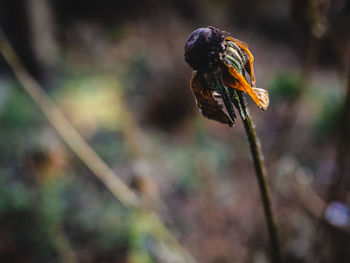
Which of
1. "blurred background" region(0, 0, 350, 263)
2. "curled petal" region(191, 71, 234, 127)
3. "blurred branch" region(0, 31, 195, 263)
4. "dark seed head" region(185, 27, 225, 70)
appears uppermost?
"dark seed head" region(185, 27, 225, 70)

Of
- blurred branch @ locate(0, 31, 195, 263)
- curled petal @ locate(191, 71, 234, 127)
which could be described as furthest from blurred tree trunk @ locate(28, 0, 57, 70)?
curled petal @ locate(191, 71, 234, 127)

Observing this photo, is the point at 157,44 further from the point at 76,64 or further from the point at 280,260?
the point at 280,260

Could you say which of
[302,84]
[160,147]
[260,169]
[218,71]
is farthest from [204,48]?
[160,147]

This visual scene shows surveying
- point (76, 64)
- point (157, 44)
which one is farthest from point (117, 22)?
point (76, 64)

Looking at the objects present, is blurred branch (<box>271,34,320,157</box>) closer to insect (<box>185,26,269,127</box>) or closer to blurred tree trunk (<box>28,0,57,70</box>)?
insect (<box>185,26,269,127</box>)

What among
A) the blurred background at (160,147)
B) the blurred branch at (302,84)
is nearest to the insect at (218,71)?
the blurred background at (160,147)

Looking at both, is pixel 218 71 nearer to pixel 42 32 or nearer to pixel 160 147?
pixel 160 147
